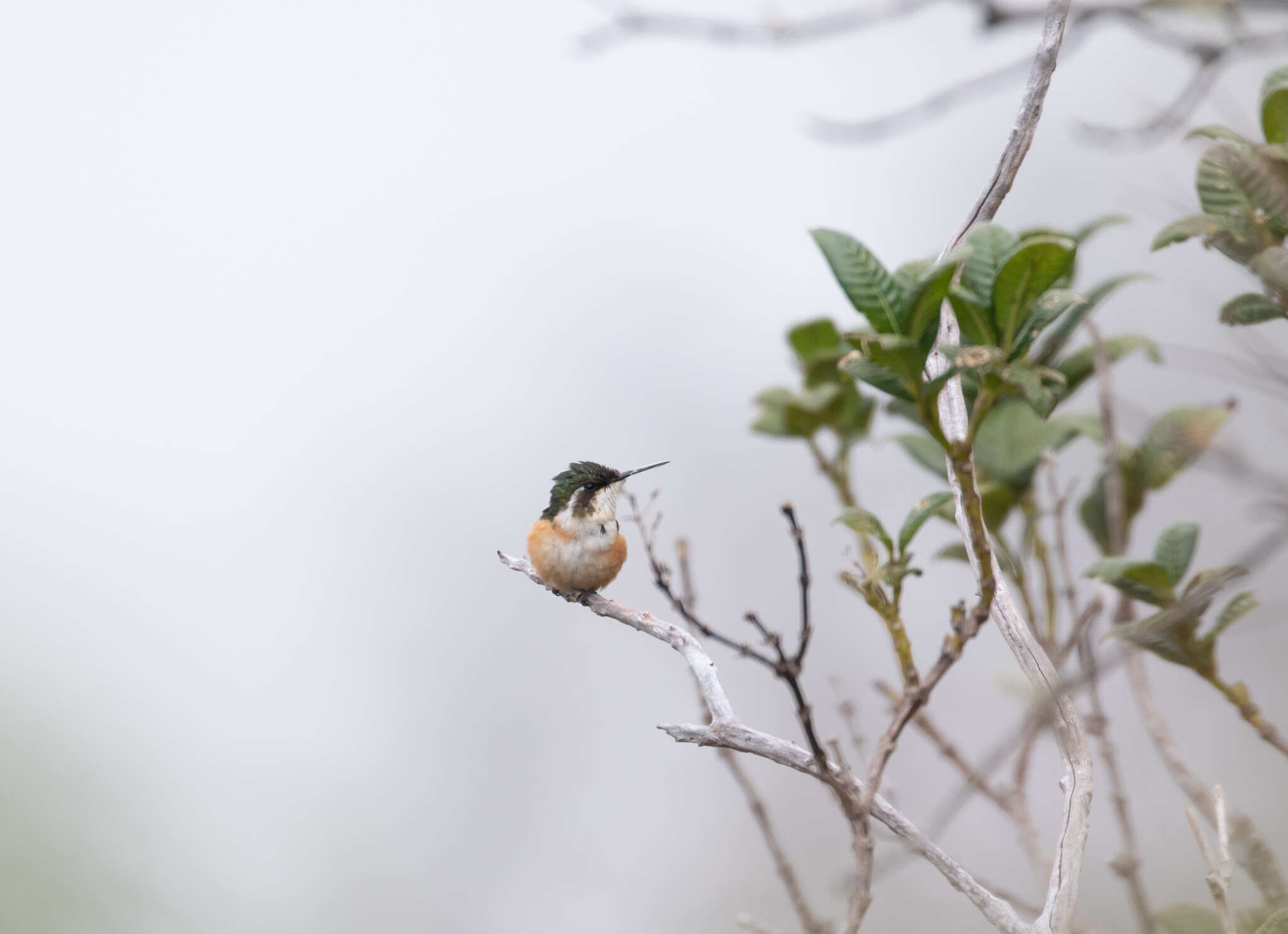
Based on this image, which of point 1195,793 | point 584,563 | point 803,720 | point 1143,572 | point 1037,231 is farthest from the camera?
point 584,563

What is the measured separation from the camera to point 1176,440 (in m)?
1.25

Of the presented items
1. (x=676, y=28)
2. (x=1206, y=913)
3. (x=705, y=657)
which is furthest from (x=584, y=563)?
(x=1206, y=913)

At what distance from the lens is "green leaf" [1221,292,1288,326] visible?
96 cm

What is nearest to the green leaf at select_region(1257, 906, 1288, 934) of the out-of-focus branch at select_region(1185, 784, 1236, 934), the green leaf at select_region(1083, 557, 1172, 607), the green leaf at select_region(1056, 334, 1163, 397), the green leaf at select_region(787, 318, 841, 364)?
the out-of-focus branch at select_region(1185, 784, 1236, 934)

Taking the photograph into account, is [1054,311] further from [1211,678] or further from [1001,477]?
[1001,477]

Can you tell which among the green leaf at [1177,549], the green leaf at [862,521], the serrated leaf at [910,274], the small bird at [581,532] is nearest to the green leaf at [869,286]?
the serrated leaf at [910,274]

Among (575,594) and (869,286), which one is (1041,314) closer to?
(869,286)

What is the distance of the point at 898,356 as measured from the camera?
774mm

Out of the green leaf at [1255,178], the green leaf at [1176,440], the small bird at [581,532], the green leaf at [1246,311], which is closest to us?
the green leaf at [1255,178]

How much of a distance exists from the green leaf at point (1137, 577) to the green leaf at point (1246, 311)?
0.24m

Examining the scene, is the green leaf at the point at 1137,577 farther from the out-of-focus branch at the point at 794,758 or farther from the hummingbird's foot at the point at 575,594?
the hummingbird's foot at the point at 575,594

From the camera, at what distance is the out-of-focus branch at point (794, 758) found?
28.9 inches

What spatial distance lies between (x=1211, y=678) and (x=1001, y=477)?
395 millimetres

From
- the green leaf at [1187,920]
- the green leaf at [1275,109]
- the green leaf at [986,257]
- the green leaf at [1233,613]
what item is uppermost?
the green leaf at [1275,109]
